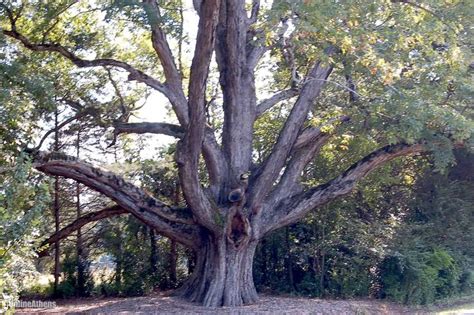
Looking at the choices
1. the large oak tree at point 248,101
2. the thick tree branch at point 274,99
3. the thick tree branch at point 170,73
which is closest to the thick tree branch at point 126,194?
the large oak tree at point 248,101

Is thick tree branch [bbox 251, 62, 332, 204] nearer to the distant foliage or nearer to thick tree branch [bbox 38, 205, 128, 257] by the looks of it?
thick tree branch [bbox 38, 205, 128, 257]

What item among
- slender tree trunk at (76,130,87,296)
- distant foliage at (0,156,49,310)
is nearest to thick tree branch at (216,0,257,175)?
slender tree trunk at (76,130,87,296)

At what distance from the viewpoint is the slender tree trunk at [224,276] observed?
1471 centimetres

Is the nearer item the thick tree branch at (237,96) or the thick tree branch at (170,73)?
the thick tree branch at (170,73)

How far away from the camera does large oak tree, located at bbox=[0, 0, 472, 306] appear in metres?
13.4

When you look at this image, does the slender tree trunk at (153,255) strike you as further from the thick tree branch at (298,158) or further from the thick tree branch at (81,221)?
the thick tree branch at (298,158)

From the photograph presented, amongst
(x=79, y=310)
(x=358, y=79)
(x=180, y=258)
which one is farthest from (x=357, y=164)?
(x=79, y=310)

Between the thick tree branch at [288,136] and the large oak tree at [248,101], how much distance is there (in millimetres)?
27

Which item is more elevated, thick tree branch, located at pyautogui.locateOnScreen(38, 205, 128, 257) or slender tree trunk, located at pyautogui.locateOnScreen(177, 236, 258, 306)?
thick tree branch, located at pyautogui.locateOnScreen(38, 205, 128, 257)

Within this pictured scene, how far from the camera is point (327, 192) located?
15812 mm

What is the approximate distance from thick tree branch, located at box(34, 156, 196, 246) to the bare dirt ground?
67.2 inches

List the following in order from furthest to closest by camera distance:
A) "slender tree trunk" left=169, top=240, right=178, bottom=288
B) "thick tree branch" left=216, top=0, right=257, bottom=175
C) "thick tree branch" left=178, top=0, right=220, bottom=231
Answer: "slender tree trunk" left=169, top=240, right=178, bottom=288 → "thick tree branch" left=216, top=0, right=257, bottom=175 → "thick tree branch" left=178, top=0, right=220, bottom=231

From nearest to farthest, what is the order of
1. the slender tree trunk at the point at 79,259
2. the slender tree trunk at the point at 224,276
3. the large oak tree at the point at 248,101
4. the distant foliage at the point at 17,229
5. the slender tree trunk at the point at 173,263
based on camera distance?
the distant foliage at the point at 17,229, the large oak tree at the point at 248,101, the slender tree trunk at the point at 224,276, the slender tree trunk at the point at 79,259, the slender tree trunk at the point at 173,263

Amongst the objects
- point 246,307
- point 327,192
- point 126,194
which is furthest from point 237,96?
point 246,307
